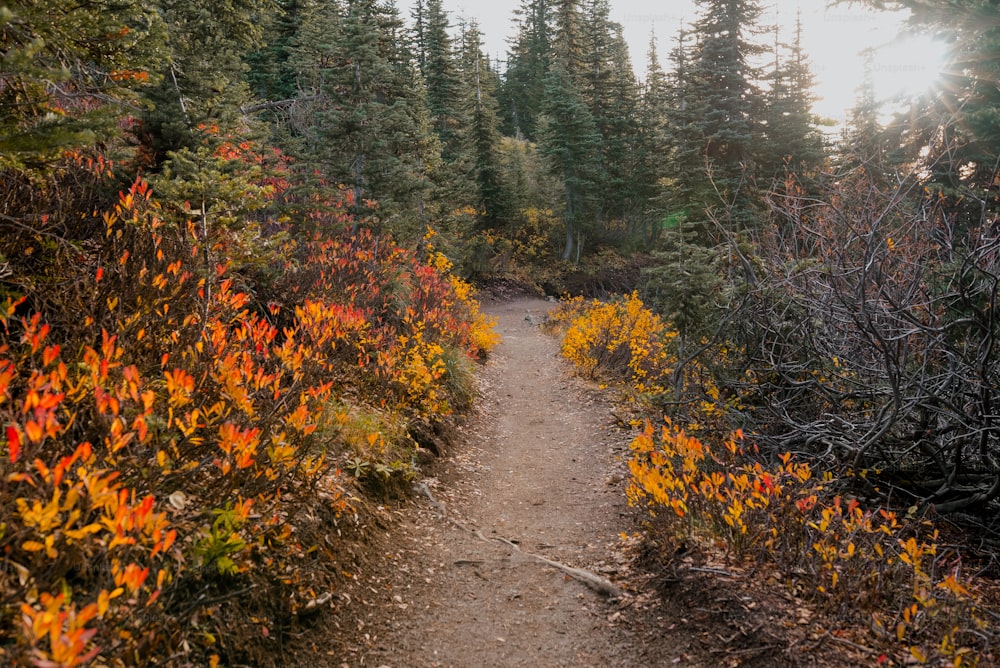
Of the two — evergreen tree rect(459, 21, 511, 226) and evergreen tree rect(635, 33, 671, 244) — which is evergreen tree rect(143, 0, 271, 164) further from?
evergreen tree rect(635, 33, 671, 244)

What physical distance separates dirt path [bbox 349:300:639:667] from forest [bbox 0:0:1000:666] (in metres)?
0.64

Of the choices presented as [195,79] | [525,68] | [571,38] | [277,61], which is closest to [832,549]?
[195,79]

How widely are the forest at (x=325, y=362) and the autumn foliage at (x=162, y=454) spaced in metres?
0.03

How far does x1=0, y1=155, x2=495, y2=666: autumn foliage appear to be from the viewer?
221cm

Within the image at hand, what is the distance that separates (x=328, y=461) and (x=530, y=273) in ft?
88.7

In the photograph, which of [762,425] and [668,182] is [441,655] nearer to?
[762,425]

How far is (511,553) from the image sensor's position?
17.3ft

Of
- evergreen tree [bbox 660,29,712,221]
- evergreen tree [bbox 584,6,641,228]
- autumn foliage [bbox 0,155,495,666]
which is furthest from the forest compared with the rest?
evergreen tree [bbox 584,6,641,228]

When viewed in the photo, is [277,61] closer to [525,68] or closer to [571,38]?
[571,38]

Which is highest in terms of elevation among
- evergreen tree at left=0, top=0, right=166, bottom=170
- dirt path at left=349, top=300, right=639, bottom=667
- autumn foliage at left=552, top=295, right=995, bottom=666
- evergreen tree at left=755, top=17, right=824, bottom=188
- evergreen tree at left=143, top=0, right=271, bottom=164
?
evergreen tree at left=755, top=17, right=824, bottom=188

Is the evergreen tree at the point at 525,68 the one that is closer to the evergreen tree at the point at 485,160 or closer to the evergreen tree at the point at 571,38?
the evergreen tree at the point at 571,38

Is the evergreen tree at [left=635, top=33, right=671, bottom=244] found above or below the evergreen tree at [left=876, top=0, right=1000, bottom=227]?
above

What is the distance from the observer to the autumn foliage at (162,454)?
2.21 meters

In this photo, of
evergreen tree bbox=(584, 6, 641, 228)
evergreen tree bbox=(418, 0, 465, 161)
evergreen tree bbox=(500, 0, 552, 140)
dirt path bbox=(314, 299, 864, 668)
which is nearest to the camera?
dirt path bbox=(314, 299, 864, 668)
